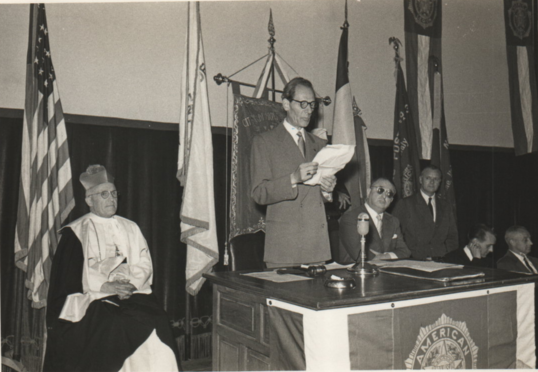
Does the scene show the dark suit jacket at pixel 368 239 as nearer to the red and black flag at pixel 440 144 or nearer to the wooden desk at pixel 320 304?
the wooden desk at pixel 320 304

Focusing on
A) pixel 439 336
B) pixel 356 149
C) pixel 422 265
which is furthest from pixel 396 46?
pixel 439 336

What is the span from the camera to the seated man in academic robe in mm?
2473

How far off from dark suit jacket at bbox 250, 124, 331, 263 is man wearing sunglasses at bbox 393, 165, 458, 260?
2.10m

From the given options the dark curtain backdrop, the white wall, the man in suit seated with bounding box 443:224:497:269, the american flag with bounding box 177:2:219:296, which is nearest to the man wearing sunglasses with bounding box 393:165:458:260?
the man in suit seated with bounding box 443:224:497:269

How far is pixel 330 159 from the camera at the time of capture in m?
2.20

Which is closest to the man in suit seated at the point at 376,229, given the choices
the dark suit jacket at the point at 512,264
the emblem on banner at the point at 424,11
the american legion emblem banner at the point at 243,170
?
the american legion emblem banner at the point at 243,170

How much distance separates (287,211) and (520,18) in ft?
15.7

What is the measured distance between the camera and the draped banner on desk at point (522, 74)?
539cm

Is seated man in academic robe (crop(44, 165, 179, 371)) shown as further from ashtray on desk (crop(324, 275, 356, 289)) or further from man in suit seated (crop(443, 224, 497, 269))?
man in suit seated (crop(443, 224, 497, 269))

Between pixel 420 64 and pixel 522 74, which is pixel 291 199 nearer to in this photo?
pixel 420 64

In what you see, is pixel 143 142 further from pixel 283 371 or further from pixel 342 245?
pixel 283 371

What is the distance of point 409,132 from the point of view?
16.7 feet

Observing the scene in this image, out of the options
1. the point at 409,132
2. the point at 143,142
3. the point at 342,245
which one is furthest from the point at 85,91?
the point at 409,132

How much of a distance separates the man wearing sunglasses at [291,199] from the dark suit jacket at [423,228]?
2093mm
